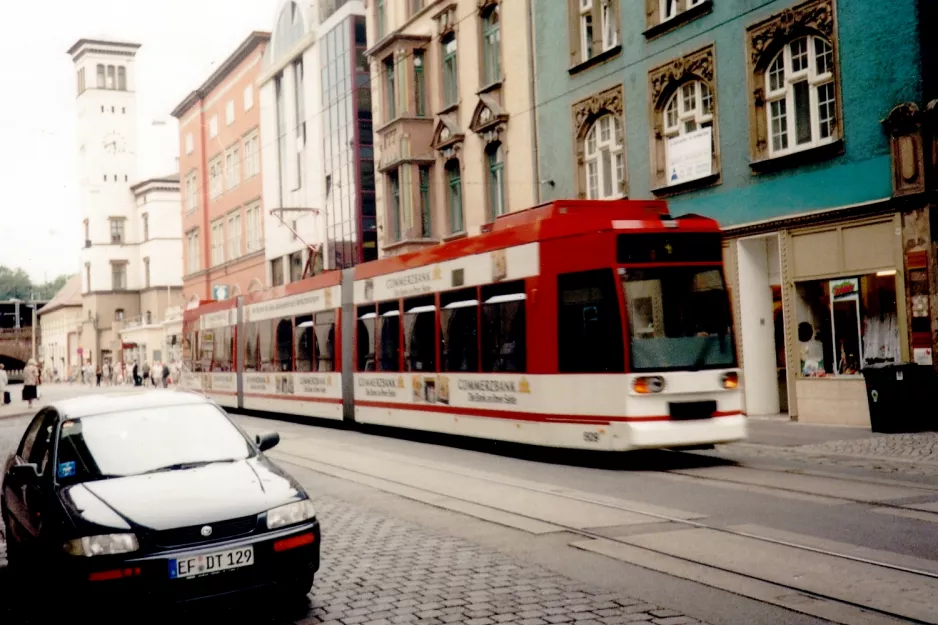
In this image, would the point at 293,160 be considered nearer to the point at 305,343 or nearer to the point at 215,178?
the point at 215,178

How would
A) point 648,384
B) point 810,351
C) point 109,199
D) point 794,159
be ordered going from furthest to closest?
1. point 109,199
2. point 810,351
3. point 794,159
4. point 648,384

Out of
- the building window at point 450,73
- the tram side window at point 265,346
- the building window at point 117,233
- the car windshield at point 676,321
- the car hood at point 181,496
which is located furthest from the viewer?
the building window at point 117,233

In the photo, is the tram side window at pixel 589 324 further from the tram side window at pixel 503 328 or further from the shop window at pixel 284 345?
the shop window at pixel 284 345

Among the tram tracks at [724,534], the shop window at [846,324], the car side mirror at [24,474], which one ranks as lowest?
the tram tracks at [724,534]

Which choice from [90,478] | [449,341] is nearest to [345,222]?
[449,341]

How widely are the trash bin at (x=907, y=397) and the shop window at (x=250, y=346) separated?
1601cm

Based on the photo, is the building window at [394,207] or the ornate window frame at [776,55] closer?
the ornate window frame at [776,55]

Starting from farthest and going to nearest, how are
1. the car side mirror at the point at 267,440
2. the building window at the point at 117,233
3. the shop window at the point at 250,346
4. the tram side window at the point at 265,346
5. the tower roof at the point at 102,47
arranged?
the tower roof at the point at 102,47, the building window at the point at 117,233, the shop window at the point at 250,346, the tram side window at the point at 265,346, the car side mirror at the point at 267,440

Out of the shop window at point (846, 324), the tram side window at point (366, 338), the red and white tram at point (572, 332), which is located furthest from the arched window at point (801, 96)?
the tram side window at point (366, 338)

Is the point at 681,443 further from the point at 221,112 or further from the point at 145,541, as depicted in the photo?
the point at 221,112

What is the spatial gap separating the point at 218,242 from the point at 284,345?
122 ft

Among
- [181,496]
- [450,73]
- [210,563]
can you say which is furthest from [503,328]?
[450,73]

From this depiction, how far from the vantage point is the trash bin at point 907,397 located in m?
16.8

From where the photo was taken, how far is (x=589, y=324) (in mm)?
14016
